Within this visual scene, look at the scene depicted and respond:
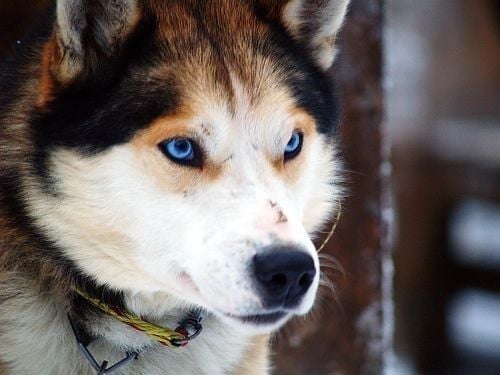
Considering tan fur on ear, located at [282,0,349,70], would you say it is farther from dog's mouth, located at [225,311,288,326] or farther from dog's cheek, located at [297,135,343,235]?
dog's mouth, located at [225,311,288,326]

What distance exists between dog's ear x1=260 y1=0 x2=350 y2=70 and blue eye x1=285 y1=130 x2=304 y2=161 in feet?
1.16

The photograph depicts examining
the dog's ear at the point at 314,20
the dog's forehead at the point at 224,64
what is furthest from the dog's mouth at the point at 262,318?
the dog's ear at the point at 314,20

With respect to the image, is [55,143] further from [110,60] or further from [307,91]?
[307,91]

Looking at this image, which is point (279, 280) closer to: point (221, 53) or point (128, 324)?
point (128, 324)

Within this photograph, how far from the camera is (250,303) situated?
2393mm

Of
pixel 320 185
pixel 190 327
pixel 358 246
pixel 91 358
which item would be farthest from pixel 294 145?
pixel 358 246

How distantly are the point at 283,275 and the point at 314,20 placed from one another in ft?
3.25

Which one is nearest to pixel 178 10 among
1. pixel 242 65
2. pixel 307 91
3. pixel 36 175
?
pixel 242 65

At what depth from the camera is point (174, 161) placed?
2510 mm

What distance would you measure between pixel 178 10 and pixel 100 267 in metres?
0.79

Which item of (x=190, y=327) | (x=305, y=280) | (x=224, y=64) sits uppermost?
(x=224, y=64)

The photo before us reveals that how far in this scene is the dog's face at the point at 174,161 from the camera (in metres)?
2.40

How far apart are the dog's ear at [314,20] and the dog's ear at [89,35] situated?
0.51 meters

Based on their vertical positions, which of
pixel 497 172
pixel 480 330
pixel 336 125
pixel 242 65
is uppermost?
pixel 242 65
